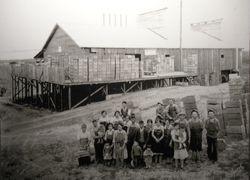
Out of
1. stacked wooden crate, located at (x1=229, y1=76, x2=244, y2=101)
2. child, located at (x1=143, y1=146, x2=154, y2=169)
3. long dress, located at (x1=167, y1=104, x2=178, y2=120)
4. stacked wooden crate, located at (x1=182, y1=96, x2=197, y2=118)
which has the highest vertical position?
stacked wooden crate, located at (x1=229, y1=76, x2=244, y2=101)

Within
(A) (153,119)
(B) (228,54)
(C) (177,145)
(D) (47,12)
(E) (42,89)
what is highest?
(D) (47,12)

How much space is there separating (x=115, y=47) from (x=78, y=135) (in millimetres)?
1750

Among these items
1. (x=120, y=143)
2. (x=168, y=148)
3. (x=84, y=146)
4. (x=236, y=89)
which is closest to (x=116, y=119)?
(x=120, y=143)

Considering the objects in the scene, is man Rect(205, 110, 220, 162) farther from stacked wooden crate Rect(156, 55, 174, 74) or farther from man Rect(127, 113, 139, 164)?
man Rect(127, 113, 139, 164)

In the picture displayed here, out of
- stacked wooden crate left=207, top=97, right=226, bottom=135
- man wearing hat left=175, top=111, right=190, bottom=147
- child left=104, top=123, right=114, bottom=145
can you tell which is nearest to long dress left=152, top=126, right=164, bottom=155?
man wearing hat left=175, top=111, right=190, bottom=147

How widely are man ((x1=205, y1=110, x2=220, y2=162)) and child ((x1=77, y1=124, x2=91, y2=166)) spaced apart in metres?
2.26

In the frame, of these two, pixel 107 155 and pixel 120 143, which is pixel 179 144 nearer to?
pixel 120 143

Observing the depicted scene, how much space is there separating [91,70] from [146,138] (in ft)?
5.28

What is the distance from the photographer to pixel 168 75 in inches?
262

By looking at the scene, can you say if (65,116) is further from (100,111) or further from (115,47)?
(115,47)

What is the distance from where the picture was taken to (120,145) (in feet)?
20.2

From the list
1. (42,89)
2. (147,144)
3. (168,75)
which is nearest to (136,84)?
(168,75)

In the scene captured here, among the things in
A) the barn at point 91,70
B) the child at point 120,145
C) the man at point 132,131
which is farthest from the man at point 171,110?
the child at point 120,145

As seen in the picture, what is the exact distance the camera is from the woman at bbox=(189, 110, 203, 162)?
631 centimetres
